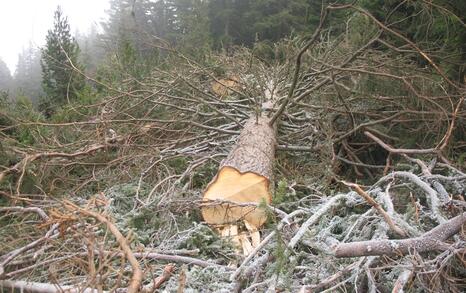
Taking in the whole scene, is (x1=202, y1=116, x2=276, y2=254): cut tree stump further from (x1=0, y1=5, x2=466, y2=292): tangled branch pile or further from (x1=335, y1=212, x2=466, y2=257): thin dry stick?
(x1=335, y1=212, x2=466, y2=257): thin dry stick

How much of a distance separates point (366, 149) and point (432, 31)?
1461mm

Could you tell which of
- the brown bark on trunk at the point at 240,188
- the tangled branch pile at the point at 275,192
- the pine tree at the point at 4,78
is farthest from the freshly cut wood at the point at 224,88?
the pine tree at the point at 4,78

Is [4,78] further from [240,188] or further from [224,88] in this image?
[240,188]

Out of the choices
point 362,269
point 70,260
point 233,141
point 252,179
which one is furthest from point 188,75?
point 362,269

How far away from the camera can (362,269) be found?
191 cm

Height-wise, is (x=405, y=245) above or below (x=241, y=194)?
above

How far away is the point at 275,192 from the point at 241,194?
0.98 ft

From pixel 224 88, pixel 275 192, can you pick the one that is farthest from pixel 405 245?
pixel 224 88

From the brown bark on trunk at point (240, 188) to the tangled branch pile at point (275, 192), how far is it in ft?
0.39

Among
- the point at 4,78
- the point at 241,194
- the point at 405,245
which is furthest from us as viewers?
the point at 4,78

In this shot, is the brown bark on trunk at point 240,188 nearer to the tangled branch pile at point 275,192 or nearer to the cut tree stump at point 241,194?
the cut tree stump at point 241,194

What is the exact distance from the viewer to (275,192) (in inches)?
119

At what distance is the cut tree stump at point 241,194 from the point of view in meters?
3.00

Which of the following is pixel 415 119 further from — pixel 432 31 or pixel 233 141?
pixel 233 141
